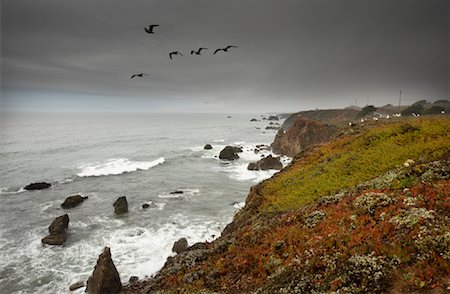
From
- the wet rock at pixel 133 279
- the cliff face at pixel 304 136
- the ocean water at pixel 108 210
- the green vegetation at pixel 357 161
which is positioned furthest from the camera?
the cliff face at pixel 304 136

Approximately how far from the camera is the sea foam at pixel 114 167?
203ft

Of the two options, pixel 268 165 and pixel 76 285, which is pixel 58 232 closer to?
pixel 76 285

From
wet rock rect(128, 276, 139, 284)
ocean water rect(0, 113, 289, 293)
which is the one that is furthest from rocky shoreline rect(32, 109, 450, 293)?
ocean water rect(0, 113, 289, 293)

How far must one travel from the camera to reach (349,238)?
36.6ft

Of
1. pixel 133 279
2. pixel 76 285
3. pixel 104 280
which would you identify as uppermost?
pixel 104 280

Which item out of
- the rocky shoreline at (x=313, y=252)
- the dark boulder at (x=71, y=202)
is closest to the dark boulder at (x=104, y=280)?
the rocky shoreline at (x=313, y=252)

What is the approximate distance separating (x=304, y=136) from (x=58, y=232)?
59472mm

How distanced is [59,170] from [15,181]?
399 inches

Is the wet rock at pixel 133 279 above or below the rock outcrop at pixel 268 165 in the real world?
below

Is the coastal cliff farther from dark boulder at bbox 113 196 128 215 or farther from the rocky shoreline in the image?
dark boulder at bbox 113 196 128 215

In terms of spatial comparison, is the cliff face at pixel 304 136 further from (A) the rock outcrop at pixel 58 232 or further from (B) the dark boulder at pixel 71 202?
(A) the rock outcrop at pixel 58 232


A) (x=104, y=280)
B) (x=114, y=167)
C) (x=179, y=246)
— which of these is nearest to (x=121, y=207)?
(x=179, y=246)

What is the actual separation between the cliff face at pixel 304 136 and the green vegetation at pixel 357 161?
44274 millimetres

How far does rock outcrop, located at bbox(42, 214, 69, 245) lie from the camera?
30.7m
